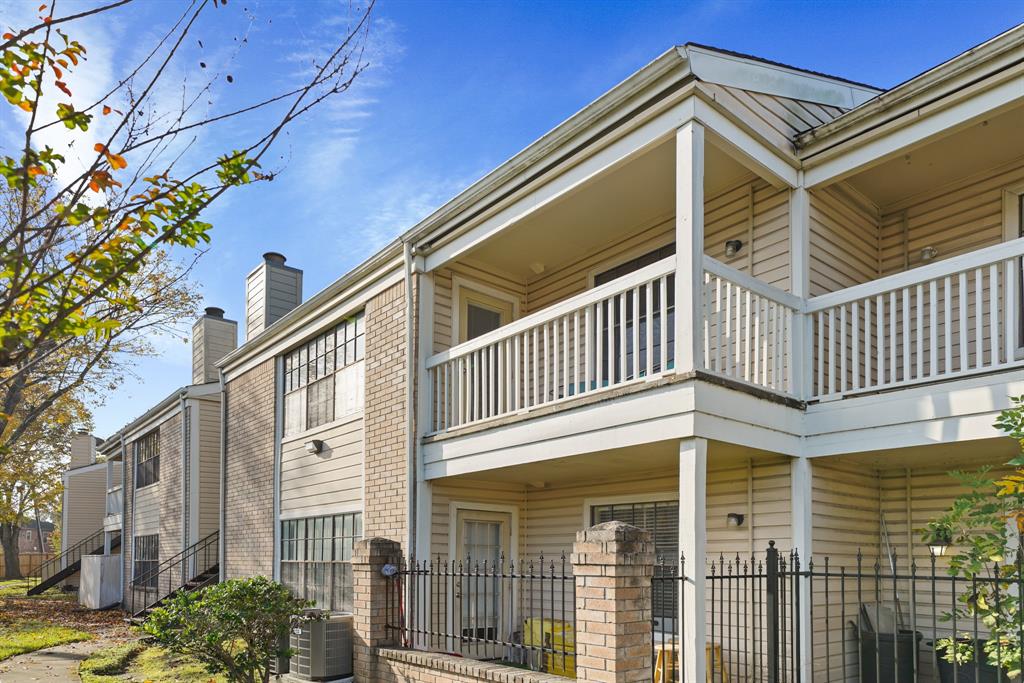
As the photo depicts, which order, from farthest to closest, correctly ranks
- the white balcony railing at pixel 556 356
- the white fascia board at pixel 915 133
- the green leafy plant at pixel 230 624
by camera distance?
the green leafy plant at pixel 230 624 → the white balcony railing at pixel 556 356 → the white fascia board at pixel 915 133

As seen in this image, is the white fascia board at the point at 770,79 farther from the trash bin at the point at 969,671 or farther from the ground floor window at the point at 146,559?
the ground floor window at the point at 146,559

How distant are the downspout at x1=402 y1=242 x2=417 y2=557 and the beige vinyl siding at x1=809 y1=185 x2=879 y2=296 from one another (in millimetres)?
4786

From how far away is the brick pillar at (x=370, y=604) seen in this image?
903 centimetres

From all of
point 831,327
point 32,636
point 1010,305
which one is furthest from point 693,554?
point 32,636

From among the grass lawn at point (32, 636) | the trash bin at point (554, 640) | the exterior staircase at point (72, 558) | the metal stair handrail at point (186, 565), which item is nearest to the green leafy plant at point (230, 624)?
the trash bin at point (554, 640)

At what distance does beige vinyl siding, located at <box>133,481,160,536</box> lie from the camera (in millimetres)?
21359

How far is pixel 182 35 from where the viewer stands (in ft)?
12.3

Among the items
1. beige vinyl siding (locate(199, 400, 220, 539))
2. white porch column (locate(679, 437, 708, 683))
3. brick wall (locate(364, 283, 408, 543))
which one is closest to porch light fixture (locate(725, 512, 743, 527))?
white porch column (locate(679, 437, 708, 683))

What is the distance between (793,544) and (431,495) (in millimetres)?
4369

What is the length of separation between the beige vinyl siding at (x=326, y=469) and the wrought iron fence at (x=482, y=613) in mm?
2090

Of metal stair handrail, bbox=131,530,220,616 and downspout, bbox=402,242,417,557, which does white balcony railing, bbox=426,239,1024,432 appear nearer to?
downspout, bbox=402,242,417,557

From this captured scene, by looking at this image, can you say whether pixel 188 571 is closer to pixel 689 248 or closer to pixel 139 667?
pixel 139 667

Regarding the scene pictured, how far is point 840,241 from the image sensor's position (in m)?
8.41

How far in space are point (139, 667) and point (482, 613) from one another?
554 cm
